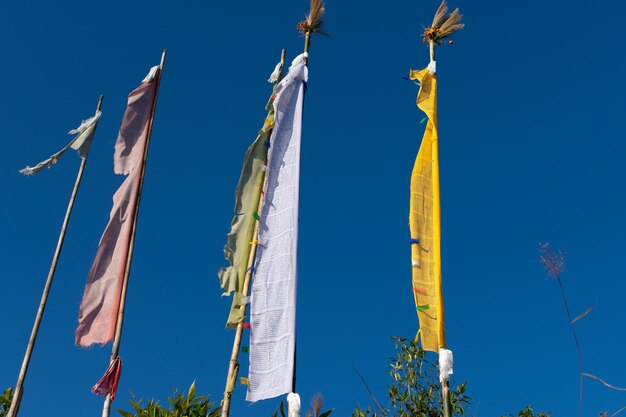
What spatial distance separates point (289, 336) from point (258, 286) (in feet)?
2.89

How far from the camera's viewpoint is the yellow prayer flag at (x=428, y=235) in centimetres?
877

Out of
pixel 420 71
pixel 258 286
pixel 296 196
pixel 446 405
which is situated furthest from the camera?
pixel 420 71

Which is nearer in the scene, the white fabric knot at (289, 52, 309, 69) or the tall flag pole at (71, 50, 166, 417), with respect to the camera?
the tall flag pole at (71, 50, 166, 417)

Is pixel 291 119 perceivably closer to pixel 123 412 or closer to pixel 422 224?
pixel 422 224

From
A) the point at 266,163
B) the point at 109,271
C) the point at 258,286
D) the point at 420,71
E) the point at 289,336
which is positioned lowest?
the point at 289,336

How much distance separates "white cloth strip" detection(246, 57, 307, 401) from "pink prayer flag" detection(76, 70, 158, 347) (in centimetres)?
297

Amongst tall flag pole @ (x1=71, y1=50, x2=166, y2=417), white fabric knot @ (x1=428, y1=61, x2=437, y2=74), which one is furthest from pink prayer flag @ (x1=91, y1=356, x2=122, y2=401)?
white fabric knot @ (x1=428, y1=61, x2=437, y2=74)

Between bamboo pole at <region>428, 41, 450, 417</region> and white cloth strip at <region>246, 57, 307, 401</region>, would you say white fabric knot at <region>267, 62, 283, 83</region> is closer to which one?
white cloth strip at <region>246, 57, 307, 401</region>

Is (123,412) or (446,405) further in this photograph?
(123,412)

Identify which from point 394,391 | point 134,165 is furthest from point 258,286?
point 134,165

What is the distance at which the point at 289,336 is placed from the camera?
8227mm

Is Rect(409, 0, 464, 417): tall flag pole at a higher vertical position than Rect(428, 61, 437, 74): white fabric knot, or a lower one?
lower

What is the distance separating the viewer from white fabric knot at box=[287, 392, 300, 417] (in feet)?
25.1

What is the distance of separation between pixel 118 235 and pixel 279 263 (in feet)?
12.3
